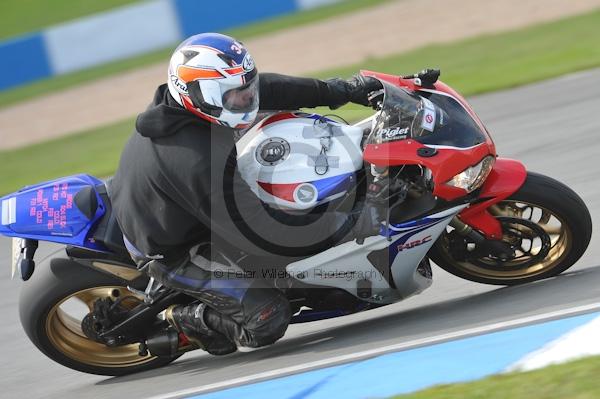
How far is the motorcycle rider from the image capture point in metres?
4.48

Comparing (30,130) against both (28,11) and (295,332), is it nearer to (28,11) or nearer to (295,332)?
(28,11)

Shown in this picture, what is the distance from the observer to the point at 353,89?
16.5ft

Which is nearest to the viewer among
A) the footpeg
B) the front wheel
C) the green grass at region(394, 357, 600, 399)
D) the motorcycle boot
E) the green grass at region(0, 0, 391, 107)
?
the green grass at region(394, 357, 600, 399)

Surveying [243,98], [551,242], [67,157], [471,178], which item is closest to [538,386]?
[471,178]

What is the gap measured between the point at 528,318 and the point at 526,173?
0.70 m

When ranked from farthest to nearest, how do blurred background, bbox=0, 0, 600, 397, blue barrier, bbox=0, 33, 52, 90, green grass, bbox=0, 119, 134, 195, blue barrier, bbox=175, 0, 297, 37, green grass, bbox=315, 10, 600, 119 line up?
1. blue barrier, bbox=175, 0, 297, 37
2. blue barrier, bbox=0, 33, 52, 90
3. green grass, bbox=0, 119, 134, 195
4. green grass, bbox=315, 10, 600, 119
5. blurred background, bbox=0, 0, 600, 397

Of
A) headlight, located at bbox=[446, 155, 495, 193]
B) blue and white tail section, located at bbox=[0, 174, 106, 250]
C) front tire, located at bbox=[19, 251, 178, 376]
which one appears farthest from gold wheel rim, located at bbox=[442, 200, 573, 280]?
blue and white tail section, located at bbox=[0, 174, 106, 250]

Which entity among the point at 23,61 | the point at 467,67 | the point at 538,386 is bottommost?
the point at 23,61

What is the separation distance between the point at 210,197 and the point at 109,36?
14.2 metres

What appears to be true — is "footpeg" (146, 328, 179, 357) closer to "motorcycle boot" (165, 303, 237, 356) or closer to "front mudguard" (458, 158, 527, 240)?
"motorcycle boot" (165, 303, 237, 356)

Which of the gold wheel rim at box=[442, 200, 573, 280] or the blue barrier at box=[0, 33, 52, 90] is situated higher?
the gold wheel rim at box=[442, 200, 573, 280]

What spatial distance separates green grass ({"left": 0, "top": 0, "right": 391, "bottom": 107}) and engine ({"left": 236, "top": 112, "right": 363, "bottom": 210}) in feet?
40.3

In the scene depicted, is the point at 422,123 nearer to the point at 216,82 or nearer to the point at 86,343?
the point at 216,82

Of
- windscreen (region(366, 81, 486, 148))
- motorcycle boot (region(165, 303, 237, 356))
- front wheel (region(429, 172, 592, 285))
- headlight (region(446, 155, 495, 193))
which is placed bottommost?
motorcycle boot (region(165, 303, 237, 356))
